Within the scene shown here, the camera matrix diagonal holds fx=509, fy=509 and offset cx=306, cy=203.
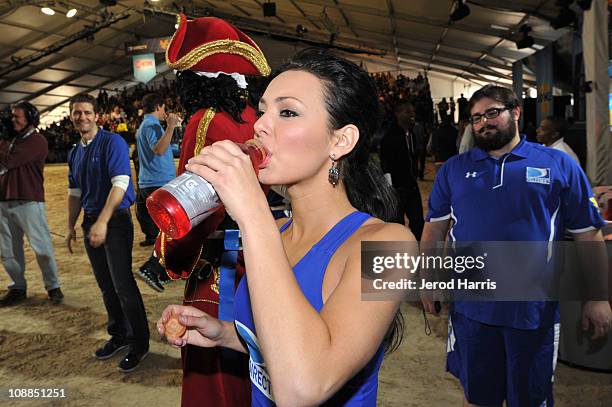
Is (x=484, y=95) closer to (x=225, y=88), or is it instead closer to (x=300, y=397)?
(x=225, y=88)

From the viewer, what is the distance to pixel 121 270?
11.6ft

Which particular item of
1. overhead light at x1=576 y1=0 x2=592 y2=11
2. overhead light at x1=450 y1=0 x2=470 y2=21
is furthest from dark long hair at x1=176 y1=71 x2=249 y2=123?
overhead light at x1=450 y1=0 x2=470 y2=21

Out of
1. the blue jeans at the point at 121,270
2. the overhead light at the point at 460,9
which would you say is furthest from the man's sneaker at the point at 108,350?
the overhead light at the point at 460,9

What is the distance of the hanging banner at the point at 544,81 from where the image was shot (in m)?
14.2

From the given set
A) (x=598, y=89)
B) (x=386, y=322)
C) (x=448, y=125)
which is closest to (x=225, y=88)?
(x=386, y=322)

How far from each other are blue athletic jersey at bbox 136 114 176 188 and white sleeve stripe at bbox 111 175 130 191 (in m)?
2.17

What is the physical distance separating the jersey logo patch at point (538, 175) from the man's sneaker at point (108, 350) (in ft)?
10.5

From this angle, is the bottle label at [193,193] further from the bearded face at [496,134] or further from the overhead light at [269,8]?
the overhead light at [269,8]

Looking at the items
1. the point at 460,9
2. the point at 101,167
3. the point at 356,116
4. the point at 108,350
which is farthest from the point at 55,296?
the point at 460,9

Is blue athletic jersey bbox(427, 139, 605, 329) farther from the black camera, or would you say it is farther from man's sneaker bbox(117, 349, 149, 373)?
the black camera

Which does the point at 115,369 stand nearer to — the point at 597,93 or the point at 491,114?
the point at 491,114

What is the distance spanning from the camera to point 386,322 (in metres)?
0.99

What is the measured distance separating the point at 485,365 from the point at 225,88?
1.67 metres

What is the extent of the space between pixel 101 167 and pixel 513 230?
9.09ft
